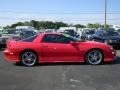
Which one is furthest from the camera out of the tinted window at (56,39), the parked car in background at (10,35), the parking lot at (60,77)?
the parked car in background at (10,35)

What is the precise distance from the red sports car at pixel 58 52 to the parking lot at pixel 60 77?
326mm

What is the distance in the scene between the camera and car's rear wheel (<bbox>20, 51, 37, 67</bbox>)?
12766 millimetres

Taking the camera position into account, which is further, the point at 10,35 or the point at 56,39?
the point at 10,35

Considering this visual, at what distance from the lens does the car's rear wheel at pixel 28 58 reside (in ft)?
41.9

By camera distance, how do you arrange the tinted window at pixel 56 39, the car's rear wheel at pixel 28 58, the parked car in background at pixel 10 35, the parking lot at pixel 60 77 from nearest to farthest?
the parking lot at pixel 60 77 < the car's rear wheel at pixel 28 58 < the tinted window at pixel 56 39 < the parked car in background at pixel 10 35

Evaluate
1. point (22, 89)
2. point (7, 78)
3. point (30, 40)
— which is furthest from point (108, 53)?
point (22, 89)

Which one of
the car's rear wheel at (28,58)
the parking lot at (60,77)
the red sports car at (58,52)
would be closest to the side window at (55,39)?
the red sports car at (58,52)

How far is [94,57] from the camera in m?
12.8

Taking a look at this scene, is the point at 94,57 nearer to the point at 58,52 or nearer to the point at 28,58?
the point at 58,52

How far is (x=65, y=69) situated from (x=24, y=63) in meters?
2.02

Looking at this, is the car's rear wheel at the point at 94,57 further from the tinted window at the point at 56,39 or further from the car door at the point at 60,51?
the tinted window at the point at 56,39

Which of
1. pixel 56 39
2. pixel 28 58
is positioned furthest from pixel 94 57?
pixel 28 58

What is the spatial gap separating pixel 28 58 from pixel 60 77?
127 inches

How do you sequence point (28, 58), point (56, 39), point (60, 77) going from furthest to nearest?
point (56, 39)
point (28, 58)
point (60, 77)
